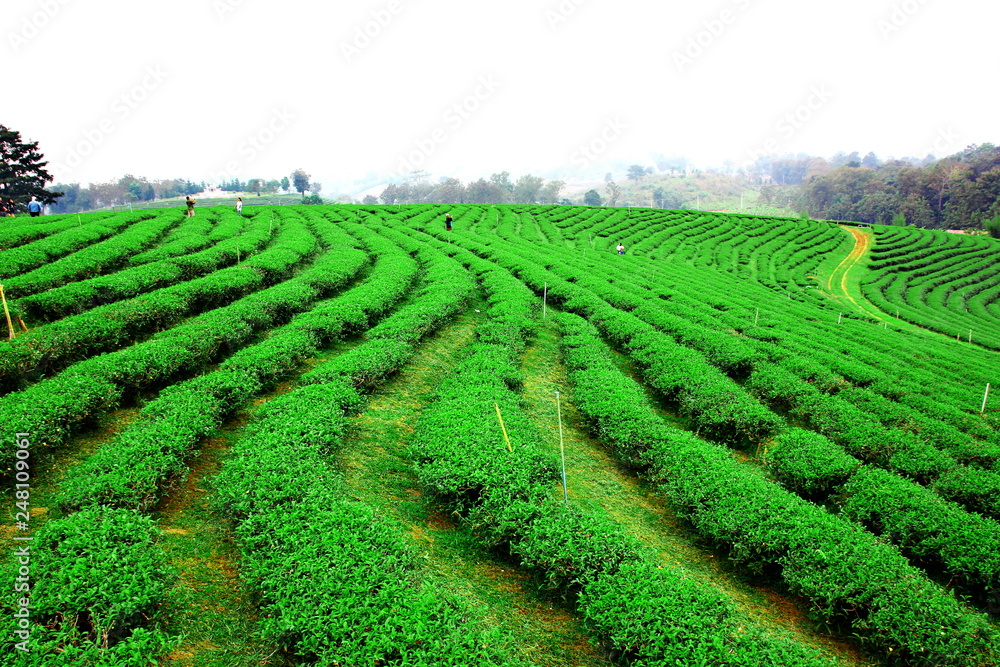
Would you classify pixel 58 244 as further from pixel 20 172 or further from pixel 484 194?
pixel 484 194

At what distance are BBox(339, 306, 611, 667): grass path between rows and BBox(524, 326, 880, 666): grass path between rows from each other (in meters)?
1.79

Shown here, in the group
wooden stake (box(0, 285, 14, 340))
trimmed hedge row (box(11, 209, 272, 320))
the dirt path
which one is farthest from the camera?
trimmed hedge row (box(11, 209, 272, 320))

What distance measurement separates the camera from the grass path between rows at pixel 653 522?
6.17 meters

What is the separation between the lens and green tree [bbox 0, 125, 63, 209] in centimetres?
4053

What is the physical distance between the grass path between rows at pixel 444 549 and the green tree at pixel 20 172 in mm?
47950

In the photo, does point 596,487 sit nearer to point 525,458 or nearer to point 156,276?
point 525,458

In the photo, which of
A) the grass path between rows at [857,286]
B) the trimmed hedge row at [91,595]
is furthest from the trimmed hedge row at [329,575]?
the grass path between rows at [857,286]

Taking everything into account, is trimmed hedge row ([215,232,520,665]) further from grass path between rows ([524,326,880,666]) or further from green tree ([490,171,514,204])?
green tree ([490,171,514,204])

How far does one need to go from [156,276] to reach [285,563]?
13.2 m

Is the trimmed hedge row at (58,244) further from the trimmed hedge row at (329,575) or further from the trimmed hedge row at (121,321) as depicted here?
the trimmed hedge row at (329,575)

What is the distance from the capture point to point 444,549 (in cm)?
678

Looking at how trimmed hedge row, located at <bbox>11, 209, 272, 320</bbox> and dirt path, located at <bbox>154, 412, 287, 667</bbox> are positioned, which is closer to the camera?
dirt path, located at <bbox>154, 412, 287, 667</bbox>

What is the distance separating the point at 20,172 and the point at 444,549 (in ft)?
181

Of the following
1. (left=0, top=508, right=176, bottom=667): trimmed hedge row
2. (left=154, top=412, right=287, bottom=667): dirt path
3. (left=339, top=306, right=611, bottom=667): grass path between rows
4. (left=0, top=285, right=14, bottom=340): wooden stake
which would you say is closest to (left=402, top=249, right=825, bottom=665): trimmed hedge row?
(left=339, top=306, right=611, bottom=667): grass path between rows
